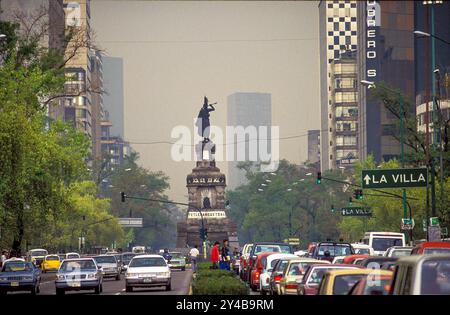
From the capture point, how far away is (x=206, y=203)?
6737 inches

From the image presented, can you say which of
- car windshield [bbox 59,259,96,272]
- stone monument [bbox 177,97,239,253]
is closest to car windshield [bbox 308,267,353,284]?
car windshield [bbox 59,259,96,272]

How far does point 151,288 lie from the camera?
55906 millimetres

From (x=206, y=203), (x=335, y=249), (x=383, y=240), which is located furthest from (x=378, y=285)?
(x=206, y=203)

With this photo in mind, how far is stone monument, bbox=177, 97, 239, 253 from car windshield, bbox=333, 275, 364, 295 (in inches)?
5587

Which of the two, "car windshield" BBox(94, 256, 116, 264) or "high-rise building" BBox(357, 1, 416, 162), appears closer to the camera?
"car windshield" BBox(94, 256, 116, 264)

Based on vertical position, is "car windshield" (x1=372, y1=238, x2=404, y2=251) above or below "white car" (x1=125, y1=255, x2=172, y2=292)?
above

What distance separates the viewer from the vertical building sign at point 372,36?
173 m

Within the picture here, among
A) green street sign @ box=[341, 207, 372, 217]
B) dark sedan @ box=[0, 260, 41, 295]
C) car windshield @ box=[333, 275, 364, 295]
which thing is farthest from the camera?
green street sign @ box=[341, 207, 372, 217]

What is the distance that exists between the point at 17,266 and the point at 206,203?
11888 centimetres

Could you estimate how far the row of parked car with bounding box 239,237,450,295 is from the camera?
63.3 feet

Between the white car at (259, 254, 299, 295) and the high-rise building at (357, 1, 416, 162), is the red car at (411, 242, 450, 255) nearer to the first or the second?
the white car at (259, 254, 299, 295)
